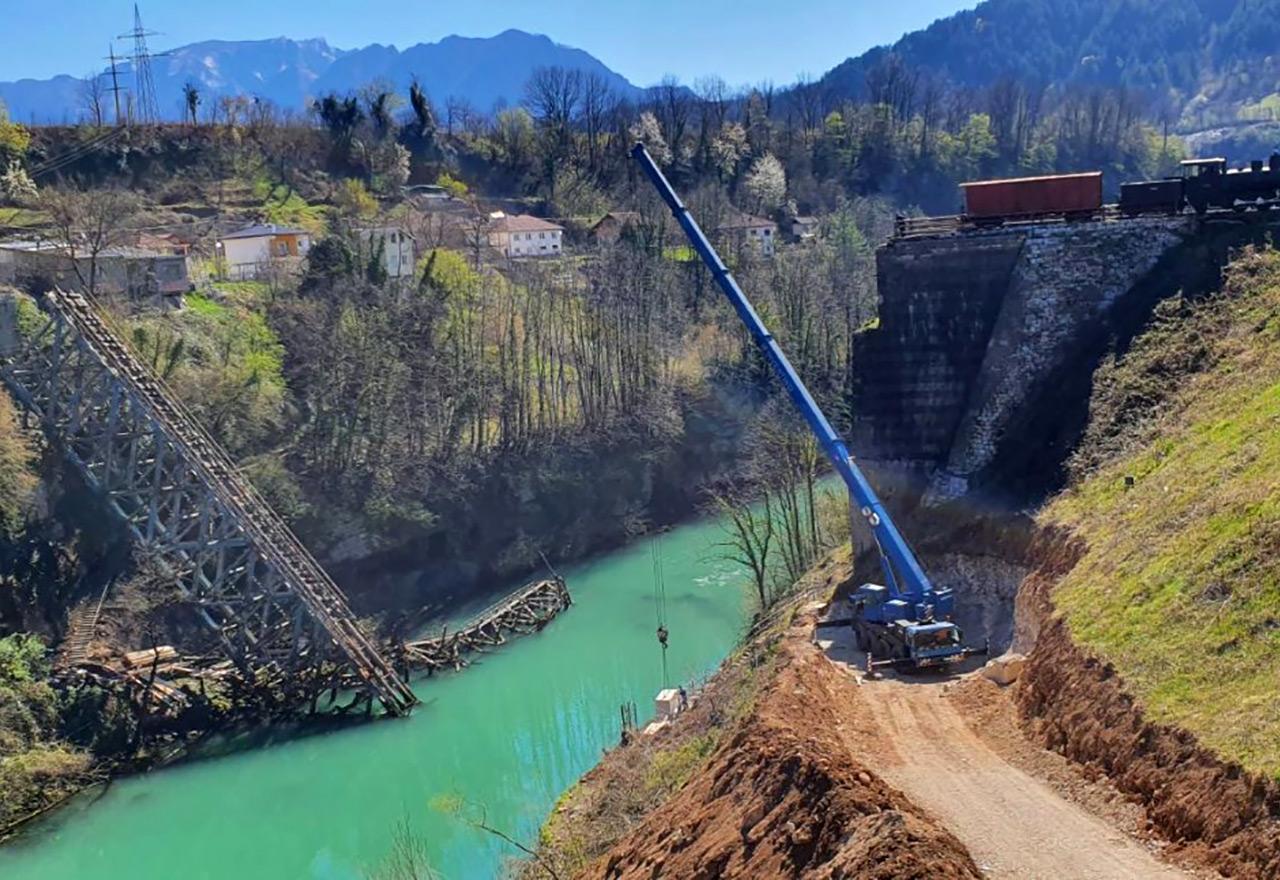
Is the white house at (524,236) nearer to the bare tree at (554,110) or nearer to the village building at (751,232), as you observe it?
the village building at (751,232)

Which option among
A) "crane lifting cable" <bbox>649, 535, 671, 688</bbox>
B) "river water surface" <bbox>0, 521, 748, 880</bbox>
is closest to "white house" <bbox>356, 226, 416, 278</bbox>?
"crane lifting cable" <bbox>649, 535, 671, 688</bbox>

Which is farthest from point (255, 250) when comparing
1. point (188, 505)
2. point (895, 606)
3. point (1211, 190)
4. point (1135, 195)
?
point (895, 606)

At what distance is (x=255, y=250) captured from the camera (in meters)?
58.8

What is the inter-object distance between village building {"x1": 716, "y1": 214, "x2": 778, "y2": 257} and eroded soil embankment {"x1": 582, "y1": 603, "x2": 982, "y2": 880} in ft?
194

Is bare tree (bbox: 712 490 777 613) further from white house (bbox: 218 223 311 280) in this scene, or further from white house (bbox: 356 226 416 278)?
white house (bbox: 218 223 311 280)

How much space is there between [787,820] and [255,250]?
5176 centimetres

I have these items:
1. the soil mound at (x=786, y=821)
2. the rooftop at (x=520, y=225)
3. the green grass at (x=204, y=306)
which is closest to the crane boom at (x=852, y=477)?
the soil mound at (x=786, y=821)

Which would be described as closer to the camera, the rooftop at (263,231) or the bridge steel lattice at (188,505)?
the bridge steel lattice at (188,505)

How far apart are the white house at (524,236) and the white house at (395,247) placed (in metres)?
11.3

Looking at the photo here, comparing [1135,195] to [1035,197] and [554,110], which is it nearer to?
[1035,197]

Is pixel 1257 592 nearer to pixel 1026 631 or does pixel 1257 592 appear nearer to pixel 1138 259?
pixel 1026 631

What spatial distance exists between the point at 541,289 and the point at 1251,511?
45047mm

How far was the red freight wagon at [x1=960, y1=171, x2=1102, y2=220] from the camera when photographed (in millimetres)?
31641

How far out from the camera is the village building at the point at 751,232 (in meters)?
75.6
